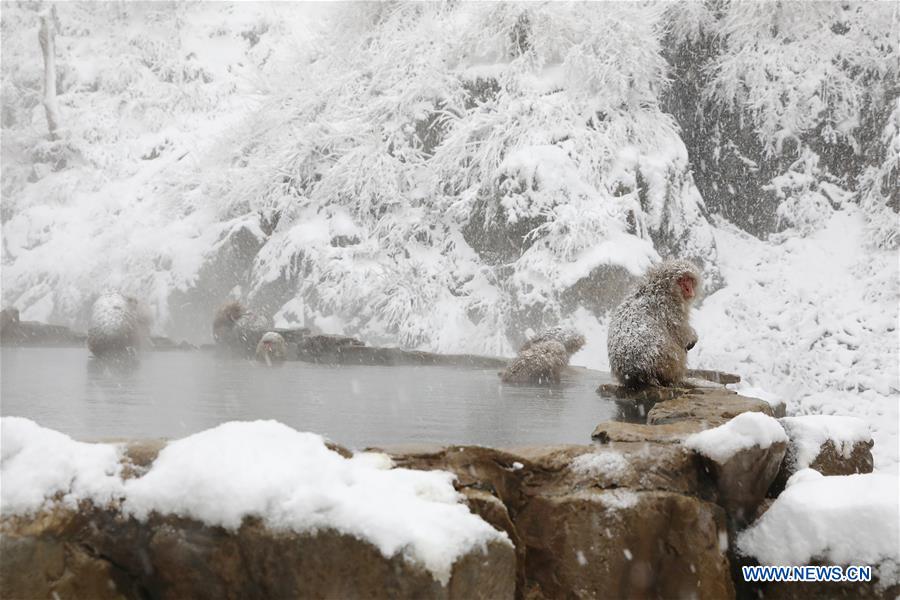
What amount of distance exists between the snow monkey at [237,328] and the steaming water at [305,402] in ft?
3.96

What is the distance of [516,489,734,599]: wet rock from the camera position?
2195 millimetres

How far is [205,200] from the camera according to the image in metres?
12.3

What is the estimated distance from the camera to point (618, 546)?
2.20 meters

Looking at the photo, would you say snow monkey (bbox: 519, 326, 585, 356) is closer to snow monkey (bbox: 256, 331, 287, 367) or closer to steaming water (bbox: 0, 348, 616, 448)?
steaming water (bbox: 0, 348, 616, 448)

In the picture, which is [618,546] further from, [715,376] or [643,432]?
[715,376]

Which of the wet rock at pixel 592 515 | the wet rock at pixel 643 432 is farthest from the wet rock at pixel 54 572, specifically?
the wet rock at pixel 643 432

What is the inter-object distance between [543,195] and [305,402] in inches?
274

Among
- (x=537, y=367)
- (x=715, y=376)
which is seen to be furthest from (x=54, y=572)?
(x=715, y=376)

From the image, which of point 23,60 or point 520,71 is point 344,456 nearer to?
point 520,71

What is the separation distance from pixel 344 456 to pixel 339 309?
27.4 feet

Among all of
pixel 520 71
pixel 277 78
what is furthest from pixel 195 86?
pixel 520 71

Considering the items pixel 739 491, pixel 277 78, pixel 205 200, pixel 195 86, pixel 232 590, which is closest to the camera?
pixel 232 590

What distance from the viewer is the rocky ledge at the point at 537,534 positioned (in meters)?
1.68

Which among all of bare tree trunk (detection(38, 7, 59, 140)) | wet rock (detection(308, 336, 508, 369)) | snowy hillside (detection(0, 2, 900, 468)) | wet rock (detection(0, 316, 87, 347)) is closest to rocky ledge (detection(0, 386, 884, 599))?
wet rock (detection(308, 336, 508, 369))
